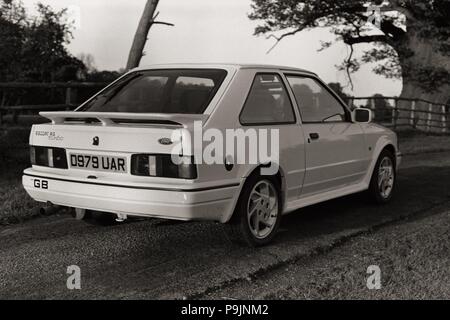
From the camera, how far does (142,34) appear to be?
12695mm

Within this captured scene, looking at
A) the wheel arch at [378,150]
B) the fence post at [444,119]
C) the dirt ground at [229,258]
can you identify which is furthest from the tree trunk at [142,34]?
the fence post at [444,119]

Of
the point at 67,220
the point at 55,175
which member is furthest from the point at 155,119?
the point at 67,220

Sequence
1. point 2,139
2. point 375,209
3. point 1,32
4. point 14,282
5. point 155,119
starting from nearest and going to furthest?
1. point 14,282
2. point 155,119
3. point 375,209
4. point 2,139
5. point 1,32

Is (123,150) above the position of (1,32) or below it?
below

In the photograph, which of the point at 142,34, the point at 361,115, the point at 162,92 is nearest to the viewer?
the point at 162,92

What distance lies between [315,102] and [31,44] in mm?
21670

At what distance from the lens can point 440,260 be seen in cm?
433

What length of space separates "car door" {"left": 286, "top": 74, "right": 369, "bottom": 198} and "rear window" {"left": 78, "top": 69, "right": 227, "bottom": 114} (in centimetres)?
91

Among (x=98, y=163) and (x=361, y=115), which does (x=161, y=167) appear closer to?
(x=98, y=163)

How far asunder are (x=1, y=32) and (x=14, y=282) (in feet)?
66.6

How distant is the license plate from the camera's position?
4.31m

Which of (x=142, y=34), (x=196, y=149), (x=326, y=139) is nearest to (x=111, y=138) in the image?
(x=196, y=149)

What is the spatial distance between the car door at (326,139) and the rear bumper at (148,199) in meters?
→ 1.21
